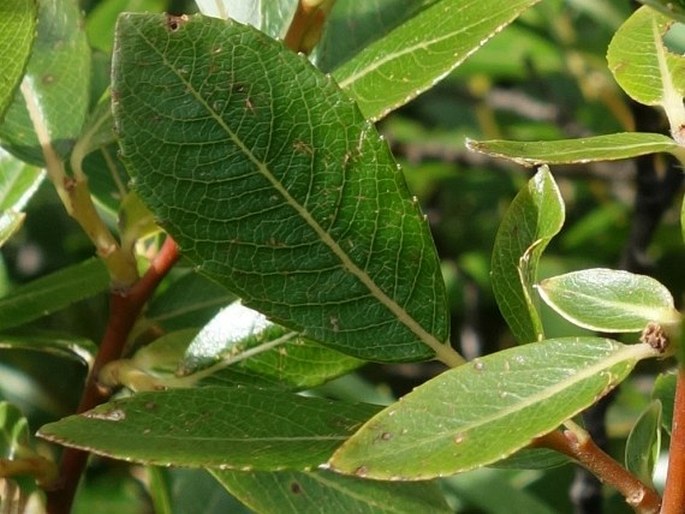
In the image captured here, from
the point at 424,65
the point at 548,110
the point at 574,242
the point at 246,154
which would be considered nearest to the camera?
the point at 246,154

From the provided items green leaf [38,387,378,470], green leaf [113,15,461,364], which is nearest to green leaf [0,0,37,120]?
green leaf [113,15,461,364]

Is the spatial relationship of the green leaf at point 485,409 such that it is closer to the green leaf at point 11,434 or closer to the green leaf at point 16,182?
the green leaf at point 11,434

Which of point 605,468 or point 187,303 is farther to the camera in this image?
point 187,303

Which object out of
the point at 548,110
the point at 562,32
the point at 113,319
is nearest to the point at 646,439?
the point at 113,319

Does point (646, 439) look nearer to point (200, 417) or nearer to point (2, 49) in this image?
point (200, 417)

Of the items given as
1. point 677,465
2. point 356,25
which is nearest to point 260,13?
point 356,25

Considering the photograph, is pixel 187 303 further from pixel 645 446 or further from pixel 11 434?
pixel 645 446
